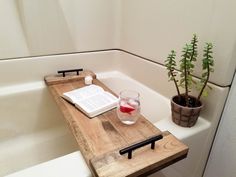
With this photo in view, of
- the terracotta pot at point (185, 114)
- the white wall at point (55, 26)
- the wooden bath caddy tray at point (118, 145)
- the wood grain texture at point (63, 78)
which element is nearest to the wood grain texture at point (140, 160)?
the wooden bath caddy tray at point (118, 145)

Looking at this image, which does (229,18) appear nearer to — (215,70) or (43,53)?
(215,70)

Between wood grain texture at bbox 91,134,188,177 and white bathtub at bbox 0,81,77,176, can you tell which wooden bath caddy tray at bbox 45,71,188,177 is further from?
white bathtub at bbox 0,81,77,176

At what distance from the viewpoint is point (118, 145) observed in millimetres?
682

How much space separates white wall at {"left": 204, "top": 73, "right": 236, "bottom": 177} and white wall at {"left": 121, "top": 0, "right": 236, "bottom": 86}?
127mm

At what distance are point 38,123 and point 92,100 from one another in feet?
1.82

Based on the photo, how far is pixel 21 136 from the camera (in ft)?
4.14

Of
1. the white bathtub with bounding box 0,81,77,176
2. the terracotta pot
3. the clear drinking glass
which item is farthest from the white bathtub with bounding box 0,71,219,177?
the clear drinking glass

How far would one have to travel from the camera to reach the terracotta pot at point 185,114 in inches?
30.6

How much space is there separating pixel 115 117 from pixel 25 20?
781mm

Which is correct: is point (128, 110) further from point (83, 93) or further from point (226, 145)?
point (226, 145)

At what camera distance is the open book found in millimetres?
878

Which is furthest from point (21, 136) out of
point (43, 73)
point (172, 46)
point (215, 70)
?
point (215, 70)

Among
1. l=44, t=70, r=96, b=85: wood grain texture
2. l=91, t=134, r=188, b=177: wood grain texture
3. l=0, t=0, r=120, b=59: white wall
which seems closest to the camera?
l=91, t=134, r=188, b=177: wood grain texture

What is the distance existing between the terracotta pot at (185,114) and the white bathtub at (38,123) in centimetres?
16
